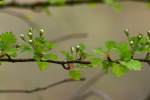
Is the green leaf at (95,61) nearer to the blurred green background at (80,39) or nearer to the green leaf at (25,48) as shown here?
the green leaf at (25,48)

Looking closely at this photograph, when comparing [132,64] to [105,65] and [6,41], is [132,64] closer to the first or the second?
[105,65]

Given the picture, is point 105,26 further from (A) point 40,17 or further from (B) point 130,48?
(B) point 130,48

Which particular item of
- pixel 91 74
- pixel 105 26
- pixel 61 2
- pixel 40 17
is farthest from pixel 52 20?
pixel 61 2

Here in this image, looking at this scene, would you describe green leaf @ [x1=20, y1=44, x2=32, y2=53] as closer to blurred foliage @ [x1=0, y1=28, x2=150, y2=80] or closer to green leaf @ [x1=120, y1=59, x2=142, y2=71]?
blurred foliage @ [x1=0, y1=28, x2=150, y2=80]

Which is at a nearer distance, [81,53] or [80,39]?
[81,53]

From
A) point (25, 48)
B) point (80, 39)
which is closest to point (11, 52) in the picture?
point (25, 48)

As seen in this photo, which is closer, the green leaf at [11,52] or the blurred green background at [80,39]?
the green leaf at [11,52]

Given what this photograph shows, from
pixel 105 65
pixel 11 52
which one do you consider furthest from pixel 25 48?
pixel 105 65

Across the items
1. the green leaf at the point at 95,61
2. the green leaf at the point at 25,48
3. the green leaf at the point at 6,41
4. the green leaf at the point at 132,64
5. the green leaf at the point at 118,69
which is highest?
the green leaf at the point at 6,41

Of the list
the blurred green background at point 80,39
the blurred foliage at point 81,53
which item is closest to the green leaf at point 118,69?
the blurred foliage at point 81,53

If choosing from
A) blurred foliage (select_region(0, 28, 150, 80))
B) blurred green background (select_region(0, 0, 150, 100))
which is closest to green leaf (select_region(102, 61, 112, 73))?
blurred foliage (select_region(0, 28, 150, 80))

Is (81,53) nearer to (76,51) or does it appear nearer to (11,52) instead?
(76,51)

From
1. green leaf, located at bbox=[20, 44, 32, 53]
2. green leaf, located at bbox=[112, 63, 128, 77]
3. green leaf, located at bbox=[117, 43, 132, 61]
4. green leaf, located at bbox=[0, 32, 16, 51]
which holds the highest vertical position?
green leaf, located at bbox=[0, 32, 16, 51]
